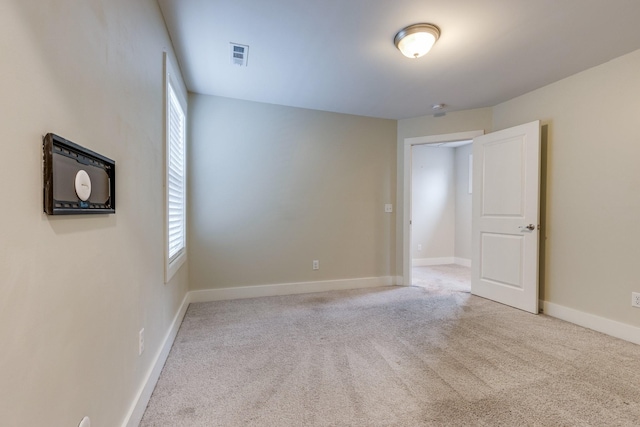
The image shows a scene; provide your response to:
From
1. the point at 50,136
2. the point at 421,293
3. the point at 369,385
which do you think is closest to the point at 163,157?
the point at 50,136

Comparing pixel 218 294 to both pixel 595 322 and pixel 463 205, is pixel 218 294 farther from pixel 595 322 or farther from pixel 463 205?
pixel 463 205

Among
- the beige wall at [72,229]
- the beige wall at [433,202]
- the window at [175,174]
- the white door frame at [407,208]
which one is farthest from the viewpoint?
the beige wall at [433,202]

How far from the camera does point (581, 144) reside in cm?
270

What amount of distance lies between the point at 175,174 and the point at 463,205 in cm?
526

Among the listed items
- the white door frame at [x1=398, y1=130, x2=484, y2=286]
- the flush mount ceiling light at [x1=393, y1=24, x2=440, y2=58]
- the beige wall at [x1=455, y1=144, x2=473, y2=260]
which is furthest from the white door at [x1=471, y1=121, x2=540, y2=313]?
→ the beige wall at [x1=455, y1=144, x2=473, y2=260]

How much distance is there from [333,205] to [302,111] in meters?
1.28

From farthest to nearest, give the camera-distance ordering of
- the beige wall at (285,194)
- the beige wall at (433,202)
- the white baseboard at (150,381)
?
1. the beige wall at (433,202)
2. the beige wall at (285,194)
3. the white baseboard at (150,381)

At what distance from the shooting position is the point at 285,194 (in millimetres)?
3590

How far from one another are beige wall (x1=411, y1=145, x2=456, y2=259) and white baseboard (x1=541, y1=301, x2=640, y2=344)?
2.76 metres

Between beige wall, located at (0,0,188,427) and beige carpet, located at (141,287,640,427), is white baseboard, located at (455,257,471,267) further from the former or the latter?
beige wall, located at (0,0,188,427)

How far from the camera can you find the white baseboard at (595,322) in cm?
234

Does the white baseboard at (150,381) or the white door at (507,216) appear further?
the white door at (507,216)

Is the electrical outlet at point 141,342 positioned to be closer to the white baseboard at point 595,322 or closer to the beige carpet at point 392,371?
the beige carpet at point 392,371

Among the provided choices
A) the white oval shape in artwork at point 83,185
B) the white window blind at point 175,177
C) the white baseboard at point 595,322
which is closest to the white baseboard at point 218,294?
the white window blind at point 175,177
